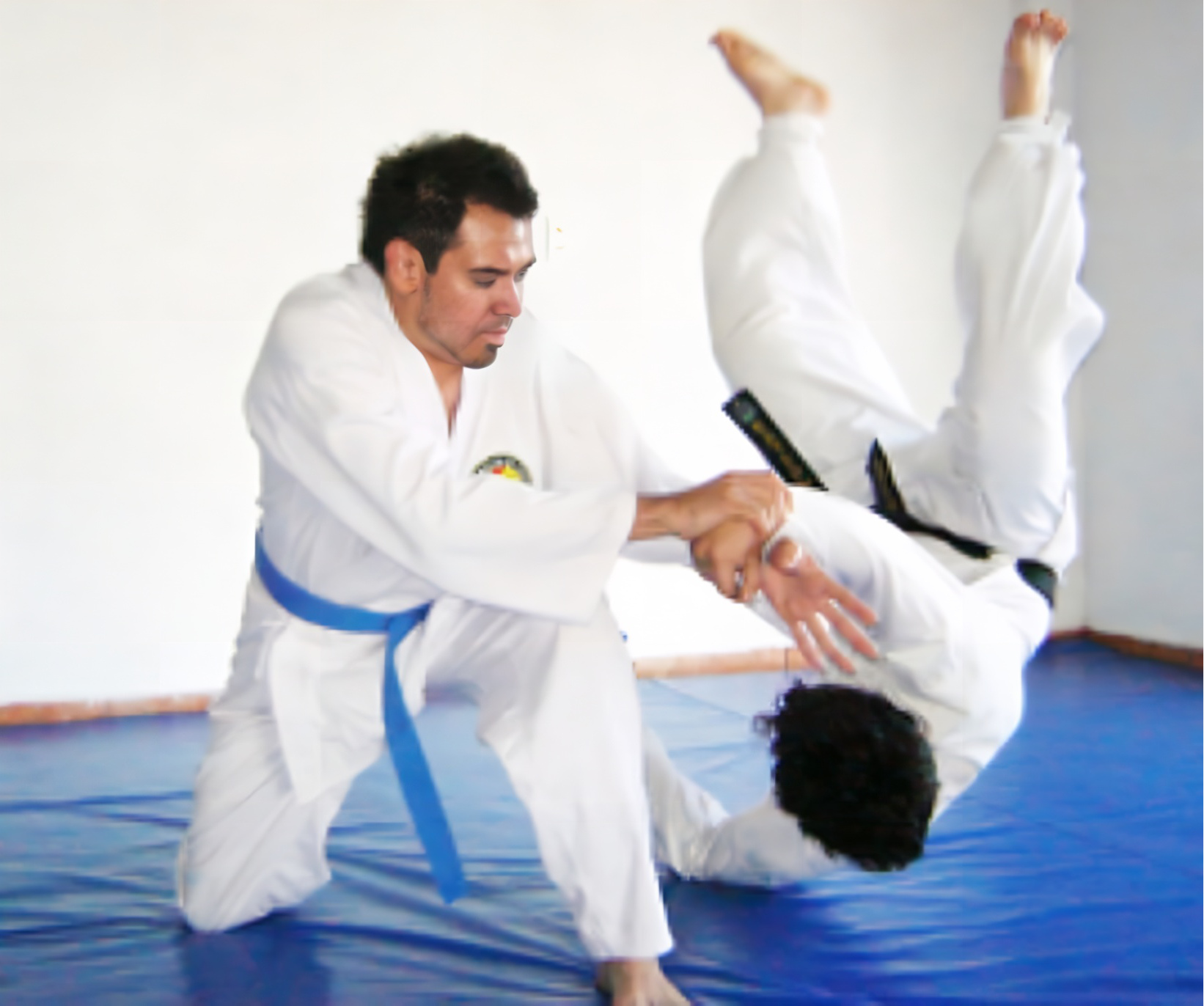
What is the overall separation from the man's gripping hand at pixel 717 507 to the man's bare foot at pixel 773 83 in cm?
102

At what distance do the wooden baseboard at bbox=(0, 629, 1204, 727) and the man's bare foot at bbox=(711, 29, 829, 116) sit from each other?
177 centimetres

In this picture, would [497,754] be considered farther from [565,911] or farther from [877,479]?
[877,479]

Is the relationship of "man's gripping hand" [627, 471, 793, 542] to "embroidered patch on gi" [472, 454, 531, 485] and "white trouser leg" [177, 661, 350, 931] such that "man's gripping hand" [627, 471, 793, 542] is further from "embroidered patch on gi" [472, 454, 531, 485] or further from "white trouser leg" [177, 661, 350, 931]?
"white trouser leg" [177, 661, 350, 931]

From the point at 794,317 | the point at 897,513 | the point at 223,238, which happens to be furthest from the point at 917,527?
the point at 223,238

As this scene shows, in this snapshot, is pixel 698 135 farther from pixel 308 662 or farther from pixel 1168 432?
pixel 308 662

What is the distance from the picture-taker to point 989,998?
62.2 inches

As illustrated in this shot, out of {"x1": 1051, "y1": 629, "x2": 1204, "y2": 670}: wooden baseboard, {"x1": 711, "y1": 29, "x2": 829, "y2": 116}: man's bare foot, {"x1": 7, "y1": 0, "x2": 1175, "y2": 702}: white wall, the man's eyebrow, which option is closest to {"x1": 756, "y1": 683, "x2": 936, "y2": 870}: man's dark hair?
the man's eyebrow

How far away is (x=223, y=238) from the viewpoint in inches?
147

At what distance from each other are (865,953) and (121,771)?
6.32 feet

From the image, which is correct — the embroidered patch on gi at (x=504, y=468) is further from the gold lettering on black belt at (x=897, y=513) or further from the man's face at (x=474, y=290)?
the gold lettering on black belt at (x=897, y=513)

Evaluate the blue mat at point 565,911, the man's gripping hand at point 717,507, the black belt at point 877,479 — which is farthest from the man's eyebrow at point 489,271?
the blue mat at point 565,911

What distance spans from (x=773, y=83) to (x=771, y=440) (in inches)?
27.3

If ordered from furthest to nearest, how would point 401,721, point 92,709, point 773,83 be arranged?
1. point 92,709
2. point 773,83
3. point 401,721

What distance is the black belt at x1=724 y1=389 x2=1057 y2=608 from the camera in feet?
6.98
